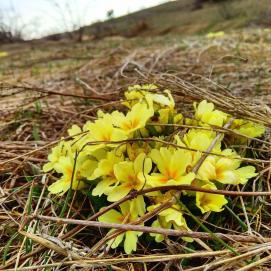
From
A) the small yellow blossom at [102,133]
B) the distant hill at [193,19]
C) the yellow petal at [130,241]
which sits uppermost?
the small yellow blossom at [102,133]

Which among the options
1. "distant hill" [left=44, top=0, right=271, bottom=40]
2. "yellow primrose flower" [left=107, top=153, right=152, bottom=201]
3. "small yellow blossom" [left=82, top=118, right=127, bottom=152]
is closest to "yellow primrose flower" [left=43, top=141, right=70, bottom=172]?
"small yellow blossom" [left=82, top=118, right=127, bottom=152]

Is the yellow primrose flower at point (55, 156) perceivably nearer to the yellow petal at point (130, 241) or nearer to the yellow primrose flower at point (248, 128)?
the yellow petal at point (130, 241)

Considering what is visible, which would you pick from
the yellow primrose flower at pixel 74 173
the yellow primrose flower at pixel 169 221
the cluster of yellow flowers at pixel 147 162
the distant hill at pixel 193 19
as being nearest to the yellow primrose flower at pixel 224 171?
the cluster of yellow flowers at pixel 147 162

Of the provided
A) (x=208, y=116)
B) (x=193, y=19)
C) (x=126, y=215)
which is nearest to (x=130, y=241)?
(x=126, y=215)

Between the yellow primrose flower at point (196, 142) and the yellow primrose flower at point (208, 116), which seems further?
the yellow primrose flower at point (208, 116)

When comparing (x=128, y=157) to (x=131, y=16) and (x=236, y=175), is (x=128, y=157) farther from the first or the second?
(x=131, y=16)

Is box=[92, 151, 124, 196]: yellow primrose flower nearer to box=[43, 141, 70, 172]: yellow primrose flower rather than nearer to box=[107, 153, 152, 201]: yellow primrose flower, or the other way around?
box=[107, 153, 152, 201]: yellow primrose flower

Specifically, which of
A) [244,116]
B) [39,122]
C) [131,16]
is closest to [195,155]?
[244,116]
